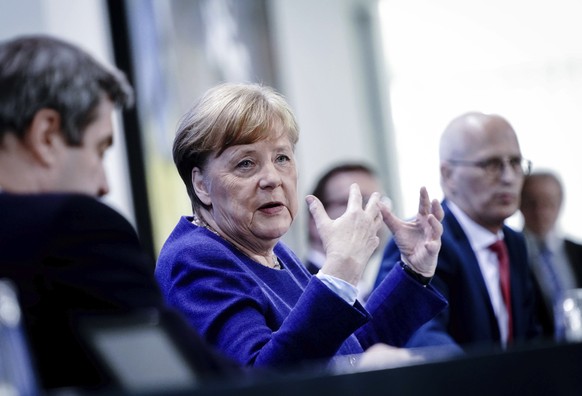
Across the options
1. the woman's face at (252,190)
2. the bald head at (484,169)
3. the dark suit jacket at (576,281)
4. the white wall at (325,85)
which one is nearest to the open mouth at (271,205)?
the woman's face at (252,190)

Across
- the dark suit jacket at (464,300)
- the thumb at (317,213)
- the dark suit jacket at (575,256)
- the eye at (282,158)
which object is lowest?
the dark suit jacket at (575,256)

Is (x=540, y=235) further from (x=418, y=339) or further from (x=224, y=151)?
(x=224, y=151)

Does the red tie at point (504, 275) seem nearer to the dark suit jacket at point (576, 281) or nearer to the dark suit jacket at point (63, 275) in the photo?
the dark suit jacket at point (576, 281)

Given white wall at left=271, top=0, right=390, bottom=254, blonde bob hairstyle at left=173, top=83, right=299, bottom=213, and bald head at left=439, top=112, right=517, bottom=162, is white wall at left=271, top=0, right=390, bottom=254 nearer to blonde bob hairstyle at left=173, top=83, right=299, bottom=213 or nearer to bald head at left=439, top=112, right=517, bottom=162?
bald head at left=439, top=112, right=517, bottom=162

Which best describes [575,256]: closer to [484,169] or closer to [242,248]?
[484,169]

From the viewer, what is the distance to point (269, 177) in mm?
2217

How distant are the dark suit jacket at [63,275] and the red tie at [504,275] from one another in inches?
68.4

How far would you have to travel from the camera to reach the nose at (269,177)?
222 centimetres

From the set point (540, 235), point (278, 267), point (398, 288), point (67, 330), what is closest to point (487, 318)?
point (398, 288)

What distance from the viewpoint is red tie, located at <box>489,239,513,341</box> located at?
302 cm

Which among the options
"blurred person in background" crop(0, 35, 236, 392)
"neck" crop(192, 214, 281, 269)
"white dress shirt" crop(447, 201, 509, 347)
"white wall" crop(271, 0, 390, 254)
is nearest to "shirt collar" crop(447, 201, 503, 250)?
"white dress shirt" crop(447, 201, 509, 347)

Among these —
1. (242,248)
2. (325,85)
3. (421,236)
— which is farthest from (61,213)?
(325,85)

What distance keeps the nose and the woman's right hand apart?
0.43ft

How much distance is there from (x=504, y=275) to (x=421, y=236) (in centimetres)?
82
